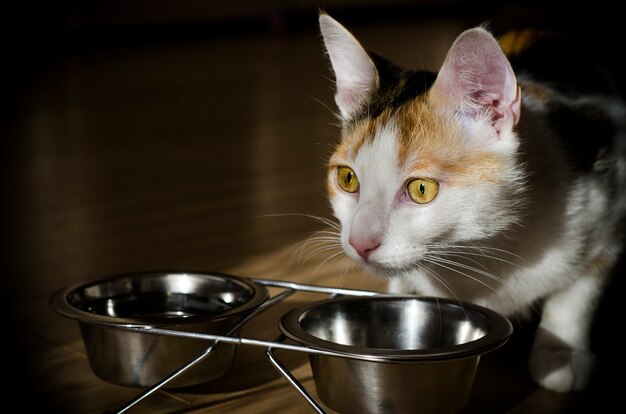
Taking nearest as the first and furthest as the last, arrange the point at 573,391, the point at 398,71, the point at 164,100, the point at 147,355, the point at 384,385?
1. the point at 384,385
2. the point at 147,355
3. the point at 573,391
4. the point at 398,71
5. the point at 164,100

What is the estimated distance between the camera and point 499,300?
1.41 metres

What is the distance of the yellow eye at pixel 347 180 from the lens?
133cm

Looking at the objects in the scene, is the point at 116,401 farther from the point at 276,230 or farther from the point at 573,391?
the point at 276,230

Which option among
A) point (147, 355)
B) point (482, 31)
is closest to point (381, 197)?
point (482, 31)

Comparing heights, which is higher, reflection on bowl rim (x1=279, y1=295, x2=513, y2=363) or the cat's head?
the cat's head

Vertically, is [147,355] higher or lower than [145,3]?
lower

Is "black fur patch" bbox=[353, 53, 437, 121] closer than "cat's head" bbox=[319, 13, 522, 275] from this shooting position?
No

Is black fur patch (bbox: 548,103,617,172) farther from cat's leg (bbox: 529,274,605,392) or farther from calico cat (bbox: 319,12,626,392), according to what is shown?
cat's leg (bbox: 529,274,605,392)

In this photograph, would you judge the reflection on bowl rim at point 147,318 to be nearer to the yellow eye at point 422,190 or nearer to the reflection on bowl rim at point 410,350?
the reflection on bowl rim at point 410,350

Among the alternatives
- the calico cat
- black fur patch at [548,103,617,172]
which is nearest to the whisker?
the calico cat

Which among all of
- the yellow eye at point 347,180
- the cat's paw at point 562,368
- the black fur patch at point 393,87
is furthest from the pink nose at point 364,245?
the cat's paw at point 562,368

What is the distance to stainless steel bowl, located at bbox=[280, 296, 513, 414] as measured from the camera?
1.08 m

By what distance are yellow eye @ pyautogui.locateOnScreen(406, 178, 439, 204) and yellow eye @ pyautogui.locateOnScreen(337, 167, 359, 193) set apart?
104mm

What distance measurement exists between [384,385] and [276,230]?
110 centimetres
